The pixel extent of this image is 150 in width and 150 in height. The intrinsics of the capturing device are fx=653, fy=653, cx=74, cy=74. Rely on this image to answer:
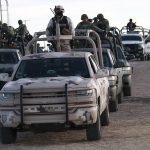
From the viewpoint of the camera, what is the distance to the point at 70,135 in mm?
12062

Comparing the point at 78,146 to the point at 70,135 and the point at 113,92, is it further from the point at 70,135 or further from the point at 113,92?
the point at 113,92

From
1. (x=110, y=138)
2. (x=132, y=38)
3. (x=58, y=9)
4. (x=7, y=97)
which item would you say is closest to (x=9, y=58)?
(x=58, y=9)

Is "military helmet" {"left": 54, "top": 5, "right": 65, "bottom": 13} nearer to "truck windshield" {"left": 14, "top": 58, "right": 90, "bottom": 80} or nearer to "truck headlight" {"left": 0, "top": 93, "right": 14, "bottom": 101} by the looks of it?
"truck windshield" {"left": 14, "top": 58, "right": 90, "bottom": 80}

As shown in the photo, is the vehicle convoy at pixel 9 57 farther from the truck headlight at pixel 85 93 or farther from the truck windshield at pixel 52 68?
the truck headlight at pixel 85 93

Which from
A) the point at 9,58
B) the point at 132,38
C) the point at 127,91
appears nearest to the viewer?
the point at 127,91

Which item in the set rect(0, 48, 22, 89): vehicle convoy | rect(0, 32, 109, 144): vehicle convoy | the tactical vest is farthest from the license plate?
rect(0, 48, 22, 89): vehicle convoy

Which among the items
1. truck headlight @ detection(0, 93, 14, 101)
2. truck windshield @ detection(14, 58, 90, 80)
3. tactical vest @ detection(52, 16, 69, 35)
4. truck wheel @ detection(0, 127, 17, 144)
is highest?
tactical vest @ detection(52, 16, 69, 35)

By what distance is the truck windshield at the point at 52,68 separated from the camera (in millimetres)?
11844

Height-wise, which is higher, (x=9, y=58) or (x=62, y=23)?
(x=62, y=23)

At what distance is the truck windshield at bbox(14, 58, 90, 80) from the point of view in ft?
38.9

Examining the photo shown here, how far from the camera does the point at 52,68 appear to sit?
473 inches

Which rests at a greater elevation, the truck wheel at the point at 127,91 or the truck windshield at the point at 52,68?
the truck windshield at the point at 52,68

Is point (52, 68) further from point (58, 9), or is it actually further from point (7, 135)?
point (58, 9)

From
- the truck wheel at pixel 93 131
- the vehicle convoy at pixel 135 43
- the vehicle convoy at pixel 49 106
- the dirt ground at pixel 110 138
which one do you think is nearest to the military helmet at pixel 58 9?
the dirt ground at pixel 110 138
